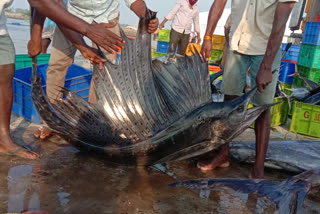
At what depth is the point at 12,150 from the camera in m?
2.34

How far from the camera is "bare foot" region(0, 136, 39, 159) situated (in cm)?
233

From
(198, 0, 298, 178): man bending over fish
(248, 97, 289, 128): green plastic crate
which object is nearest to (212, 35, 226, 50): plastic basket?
(248, 97, 289, 128): green plastic crate

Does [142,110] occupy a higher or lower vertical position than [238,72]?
lower

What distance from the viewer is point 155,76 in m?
2.46

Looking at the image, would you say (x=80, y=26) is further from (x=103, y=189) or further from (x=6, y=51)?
(x=103, y=189)

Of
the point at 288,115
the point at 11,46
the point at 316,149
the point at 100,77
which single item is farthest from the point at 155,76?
the point at 288,115

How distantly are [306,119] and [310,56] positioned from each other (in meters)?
2.66

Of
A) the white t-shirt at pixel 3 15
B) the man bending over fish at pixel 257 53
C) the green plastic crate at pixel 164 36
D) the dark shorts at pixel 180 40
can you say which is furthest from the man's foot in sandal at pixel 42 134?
the green plastic crate at pixel 164 36

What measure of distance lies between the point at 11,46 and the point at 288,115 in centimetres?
402

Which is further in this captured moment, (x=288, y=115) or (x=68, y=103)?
(x=288, y=115)

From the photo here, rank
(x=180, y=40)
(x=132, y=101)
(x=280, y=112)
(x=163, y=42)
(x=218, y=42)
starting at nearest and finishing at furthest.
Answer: (x=132, y=101)
(x=280, y=112)
(x=180, y=40)
(x=218, y=42)
(x=163, y=42)

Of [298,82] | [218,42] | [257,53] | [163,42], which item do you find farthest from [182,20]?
[257,53]

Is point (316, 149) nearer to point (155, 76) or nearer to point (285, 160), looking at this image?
point (285, 160)

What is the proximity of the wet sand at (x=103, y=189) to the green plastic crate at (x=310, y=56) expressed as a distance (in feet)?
13.0
